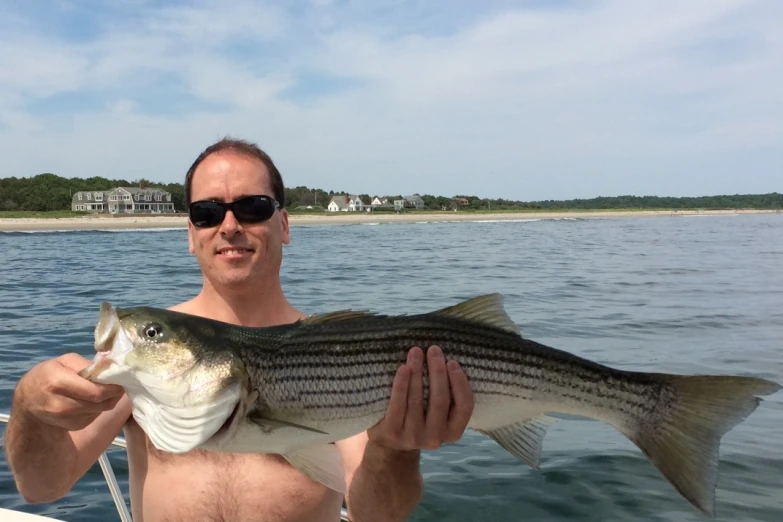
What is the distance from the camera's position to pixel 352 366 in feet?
9.32

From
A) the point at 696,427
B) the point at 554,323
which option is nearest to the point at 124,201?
the point at 554,323

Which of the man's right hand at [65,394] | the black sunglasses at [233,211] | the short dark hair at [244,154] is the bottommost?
the man's right hand at [65,394]

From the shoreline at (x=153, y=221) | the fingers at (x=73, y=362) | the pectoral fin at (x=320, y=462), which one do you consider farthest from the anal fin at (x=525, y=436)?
the shoreline at (x=153, y=221)

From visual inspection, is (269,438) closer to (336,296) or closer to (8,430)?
(8,430)

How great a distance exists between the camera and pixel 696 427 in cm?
283

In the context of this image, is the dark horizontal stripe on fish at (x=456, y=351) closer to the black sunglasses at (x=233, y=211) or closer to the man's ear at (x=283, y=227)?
the black sunglasses at (x=233, y=211)

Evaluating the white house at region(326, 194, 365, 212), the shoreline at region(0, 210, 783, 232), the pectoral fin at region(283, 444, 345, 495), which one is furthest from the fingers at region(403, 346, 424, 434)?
the white house at region(326, 194, 365, 212)

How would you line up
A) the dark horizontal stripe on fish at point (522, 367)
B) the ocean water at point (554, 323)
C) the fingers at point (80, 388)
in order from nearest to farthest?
1. the fingers at point (80, 388)
2. the dark horizontal stripe on fish at point (522, 367)
3. the ocean water at point (554, 323)

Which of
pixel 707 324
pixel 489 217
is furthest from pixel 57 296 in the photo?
pixel 489 217

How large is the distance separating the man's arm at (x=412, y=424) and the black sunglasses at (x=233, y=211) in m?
1.55

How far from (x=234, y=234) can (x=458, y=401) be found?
175 centimetres

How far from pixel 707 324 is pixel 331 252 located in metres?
28.2

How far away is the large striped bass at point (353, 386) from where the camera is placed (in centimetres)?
257

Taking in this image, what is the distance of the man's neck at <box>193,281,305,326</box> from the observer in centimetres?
394
